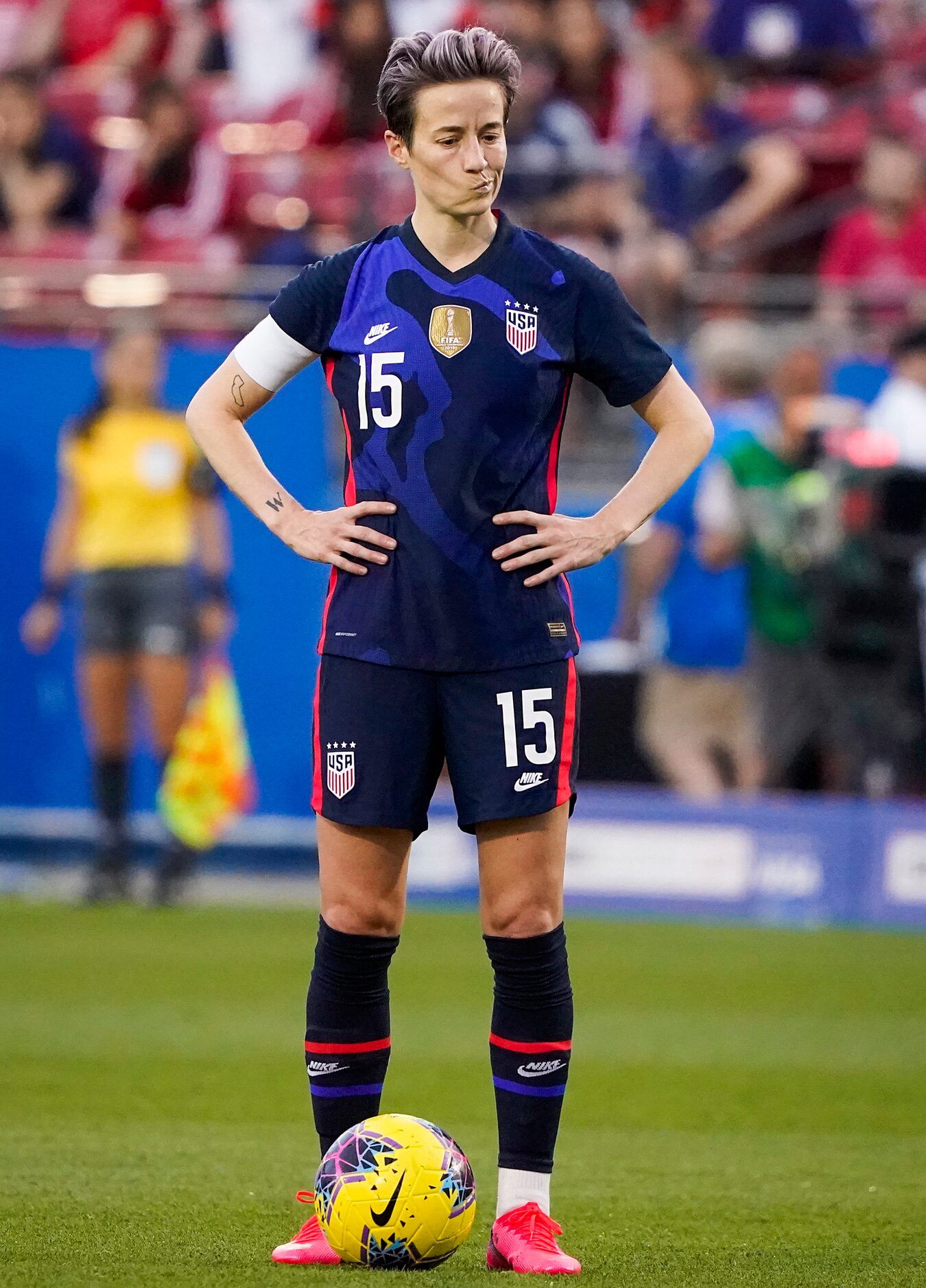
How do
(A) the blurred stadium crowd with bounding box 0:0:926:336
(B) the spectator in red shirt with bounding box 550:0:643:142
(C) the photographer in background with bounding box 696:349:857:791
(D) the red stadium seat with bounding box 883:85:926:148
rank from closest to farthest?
(C) the photographer in background with bounding box 696:349:857:791, (A) the blurred stadium crowd with bounding box 0:0:926:336, (B) the spectator in red shirt with bounding box 550:0:643:142, (D) the red stadium seat with bounding box 883:85:926:148

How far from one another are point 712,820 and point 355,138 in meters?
5.57

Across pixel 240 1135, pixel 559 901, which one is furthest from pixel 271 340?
pixel 240 1135

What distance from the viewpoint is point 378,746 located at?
406cm

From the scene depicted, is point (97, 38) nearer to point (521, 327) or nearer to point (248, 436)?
point (248, 436)

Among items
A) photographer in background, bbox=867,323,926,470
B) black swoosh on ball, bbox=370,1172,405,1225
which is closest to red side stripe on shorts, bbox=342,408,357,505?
black swoosh on ball, bbox=370,1172,405,1225

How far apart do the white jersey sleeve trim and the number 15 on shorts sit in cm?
81

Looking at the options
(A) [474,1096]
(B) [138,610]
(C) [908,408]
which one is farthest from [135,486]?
(A) [474,1096]

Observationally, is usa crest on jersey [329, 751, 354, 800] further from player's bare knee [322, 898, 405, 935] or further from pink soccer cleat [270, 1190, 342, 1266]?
pink soccer cleat [270, 1190, 342, 1266]

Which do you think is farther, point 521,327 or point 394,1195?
point 521,327

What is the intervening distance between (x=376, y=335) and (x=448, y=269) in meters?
0.19

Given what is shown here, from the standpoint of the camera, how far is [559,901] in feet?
13.6

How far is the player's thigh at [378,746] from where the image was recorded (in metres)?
4.06

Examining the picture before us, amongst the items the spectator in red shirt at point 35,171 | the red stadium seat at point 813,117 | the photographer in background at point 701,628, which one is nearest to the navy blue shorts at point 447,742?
the photographer in background at point 701,628

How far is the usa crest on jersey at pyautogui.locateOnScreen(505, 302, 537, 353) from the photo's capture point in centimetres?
404
